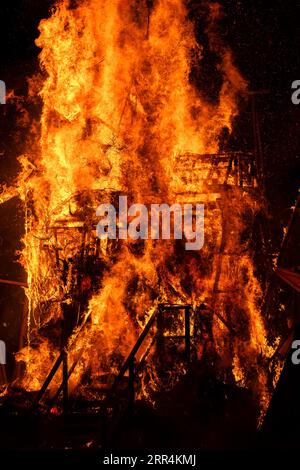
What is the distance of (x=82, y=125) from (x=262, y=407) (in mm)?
6662

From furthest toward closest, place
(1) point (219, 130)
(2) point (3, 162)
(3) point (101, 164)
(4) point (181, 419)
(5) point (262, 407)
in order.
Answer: (2) point (3, 162)
(1) point (219, 130)
(3) point (101, 164)
(5) point (262, 407)
(4) point (181, 419)

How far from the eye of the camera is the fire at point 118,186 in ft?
29.0

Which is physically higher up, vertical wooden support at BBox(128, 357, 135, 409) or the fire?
the fire

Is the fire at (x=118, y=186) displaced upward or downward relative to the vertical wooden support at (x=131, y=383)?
upward

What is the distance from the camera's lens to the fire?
883 cm

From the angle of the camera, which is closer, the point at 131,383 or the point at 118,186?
the point at 131,383

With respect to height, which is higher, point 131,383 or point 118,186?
point 118,186

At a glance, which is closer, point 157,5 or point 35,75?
point 157,5

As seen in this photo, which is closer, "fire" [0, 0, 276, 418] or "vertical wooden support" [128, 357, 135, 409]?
"vertical wooden support" [128, 357, 135, 409]

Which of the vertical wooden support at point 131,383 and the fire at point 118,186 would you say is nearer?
the vertical wooden support at point 131,383

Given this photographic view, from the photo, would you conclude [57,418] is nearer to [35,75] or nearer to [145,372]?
[145,372]

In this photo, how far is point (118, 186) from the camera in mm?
9570
